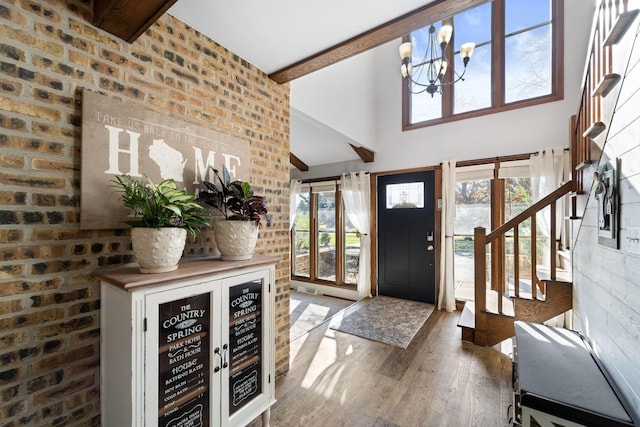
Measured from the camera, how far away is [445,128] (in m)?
3.96

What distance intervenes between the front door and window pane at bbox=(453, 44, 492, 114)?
1084mm

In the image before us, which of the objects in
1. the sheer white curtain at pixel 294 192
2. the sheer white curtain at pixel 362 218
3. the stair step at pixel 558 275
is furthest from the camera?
the sheer white curtain at pixel 294 192

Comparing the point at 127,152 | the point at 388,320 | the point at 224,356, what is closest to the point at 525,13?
the point at 388,320

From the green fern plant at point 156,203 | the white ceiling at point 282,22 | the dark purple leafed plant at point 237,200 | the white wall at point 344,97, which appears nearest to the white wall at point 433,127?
the white wall at point 344,97

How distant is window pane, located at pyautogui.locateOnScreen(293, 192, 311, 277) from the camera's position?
5293 mm

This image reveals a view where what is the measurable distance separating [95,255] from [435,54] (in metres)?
4.90

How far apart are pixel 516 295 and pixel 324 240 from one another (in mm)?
3174

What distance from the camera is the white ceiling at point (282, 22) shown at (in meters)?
1.48

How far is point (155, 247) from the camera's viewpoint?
120 cm

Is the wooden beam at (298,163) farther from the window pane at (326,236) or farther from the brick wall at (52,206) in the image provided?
the brick wall at (52,206)

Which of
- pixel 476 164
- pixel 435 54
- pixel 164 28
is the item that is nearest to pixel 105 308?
pixel 164 28

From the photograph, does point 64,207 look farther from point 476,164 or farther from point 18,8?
point 476,164

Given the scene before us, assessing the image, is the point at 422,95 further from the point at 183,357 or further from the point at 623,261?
the point at 183,357

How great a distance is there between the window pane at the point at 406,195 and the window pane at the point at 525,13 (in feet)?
7.83
